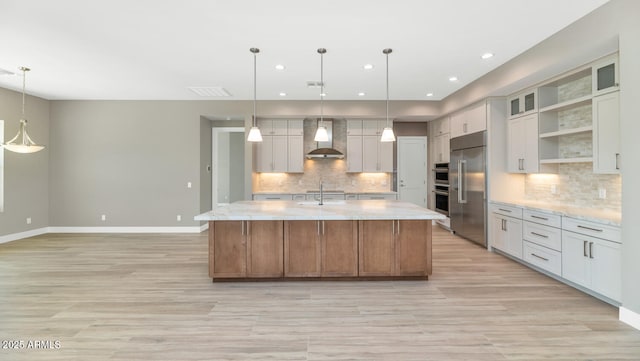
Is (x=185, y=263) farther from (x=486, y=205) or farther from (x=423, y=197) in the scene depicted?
(x=423, y=197)

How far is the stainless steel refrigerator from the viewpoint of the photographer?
5.35 metres

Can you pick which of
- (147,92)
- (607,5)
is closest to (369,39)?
(607,5)

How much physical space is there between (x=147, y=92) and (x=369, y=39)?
15.2 ft

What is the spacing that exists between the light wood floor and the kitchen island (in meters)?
0.17

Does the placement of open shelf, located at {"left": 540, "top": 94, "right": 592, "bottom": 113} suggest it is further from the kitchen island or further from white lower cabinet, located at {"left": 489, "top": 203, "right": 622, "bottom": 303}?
the kitchen island

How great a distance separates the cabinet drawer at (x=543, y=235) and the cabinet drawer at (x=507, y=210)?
0.22 m

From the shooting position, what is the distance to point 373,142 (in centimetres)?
707

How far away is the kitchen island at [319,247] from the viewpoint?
3.65m

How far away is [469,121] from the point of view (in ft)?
19.0

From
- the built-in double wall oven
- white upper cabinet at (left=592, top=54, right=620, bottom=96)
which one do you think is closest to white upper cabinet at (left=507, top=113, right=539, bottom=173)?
white upper cabinet at (left=592, top=54, right=620, bottom=96)

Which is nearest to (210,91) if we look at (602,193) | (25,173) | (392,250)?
(25,173)

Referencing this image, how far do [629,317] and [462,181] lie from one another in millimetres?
3520

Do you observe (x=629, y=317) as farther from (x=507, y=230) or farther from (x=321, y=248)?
(x=321, y=248)

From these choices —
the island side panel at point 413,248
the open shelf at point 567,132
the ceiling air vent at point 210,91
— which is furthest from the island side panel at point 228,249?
the open shelf at point 567,132
